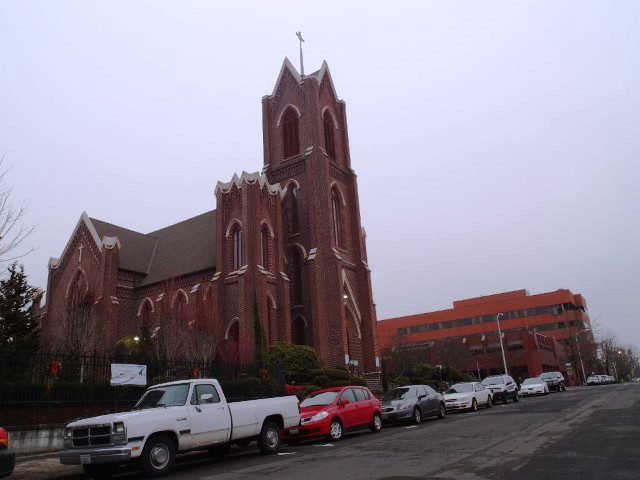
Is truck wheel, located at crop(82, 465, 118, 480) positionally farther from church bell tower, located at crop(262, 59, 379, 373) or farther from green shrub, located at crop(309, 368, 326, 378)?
church bell tower, located at crop(262, 59, 379, 373)

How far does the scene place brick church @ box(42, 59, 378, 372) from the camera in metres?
34.6

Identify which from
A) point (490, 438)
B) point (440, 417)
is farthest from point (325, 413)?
point (440, 417)

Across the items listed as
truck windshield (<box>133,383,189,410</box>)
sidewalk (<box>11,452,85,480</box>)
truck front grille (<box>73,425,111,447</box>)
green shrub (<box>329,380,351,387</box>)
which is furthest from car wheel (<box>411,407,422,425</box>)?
truck front grille (<box>73,425,111,447</box>)

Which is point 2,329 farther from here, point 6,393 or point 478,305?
point 478,305

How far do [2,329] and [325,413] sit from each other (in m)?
20.5

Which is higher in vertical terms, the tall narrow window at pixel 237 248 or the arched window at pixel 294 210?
the arched window at pixel 294 210

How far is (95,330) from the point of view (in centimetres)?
2728

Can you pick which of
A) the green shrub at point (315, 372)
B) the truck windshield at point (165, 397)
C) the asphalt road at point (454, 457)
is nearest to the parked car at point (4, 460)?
the asphalt road at point (454, 457)

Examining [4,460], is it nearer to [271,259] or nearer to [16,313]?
[16,313]

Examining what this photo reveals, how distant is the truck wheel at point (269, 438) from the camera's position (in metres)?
12.7

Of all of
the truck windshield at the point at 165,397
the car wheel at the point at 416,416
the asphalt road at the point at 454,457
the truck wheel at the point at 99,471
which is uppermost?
the truck windshield at the point at 165,397

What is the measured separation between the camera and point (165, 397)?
1123 cm

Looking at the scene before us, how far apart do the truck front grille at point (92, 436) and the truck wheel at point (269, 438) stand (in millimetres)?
3911

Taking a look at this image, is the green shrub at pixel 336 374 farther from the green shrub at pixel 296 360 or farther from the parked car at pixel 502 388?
the parked car at pixel 502 388
